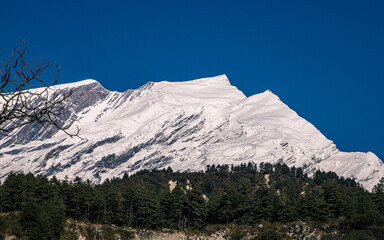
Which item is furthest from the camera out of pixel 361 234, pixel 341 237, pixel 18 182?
pixel 18 182

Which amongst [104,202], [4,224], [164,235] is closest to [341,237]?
[164,235]

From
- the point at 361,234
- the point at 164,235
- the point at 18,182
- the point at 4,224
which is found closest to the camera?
the point at 361,234

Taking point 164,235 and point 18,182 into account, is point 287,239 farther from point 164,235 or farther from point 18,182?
point 18,182

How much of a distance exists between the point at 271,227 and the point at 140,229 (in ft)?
108

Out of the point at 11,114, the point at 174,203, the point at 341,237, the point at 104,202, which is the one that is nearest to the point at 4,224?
the point at 104,202

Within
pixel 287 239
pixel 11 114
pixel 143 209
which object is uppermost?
pixel 143 209

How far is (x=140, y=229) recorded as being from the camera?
9088cm

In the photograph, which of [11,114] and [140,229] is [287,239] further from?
[11,114]

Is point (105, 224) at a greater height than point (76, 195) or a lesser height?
lesser

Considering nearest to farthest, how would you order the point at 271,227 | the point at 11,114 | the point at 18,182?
the point at 11,114 < the point at 271,227 < the point at 18,182

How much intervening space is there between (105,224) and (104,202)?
9.24 meters

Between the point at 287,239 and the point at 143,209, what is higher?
the point at 143,209

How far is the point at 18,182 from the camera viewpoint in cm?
9594

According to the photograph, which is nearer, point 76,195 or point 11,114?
point 11,114
